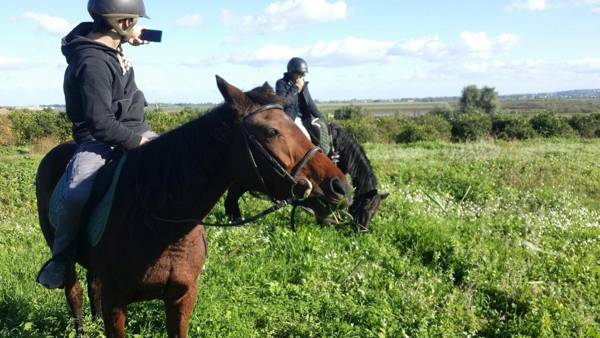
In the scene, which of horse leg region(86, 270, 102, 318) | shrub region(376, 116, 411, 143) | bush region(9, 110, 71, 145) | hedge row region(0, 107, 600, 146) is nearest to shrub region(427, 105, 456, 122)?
hedge row region(0, 107, 600, 146)

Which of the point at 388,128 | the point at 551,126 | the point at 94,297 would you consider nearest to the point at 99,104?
the point at 94,297

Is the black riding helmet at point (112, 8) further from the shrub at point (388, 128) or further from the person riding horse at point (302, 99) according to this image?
the shrub at point (388, 128)

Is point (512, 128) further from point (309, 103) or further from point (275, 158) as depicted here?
point (275, 158)

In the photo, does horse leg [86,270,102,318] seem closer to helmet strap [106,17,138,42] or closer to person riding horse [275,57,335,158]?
helmet strap [106,17,138,42]

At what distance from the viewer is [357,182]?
8.96 m

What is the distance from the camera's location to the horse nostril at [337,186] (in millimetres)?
2785

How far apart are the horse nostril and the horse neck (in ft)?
2.23

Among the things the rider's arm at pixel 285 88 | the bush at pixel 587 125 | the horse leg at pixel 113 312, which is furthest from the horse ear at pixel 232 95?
the bush at pixel 587 125

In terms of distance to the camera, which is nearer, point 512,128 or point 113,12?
point 113,12

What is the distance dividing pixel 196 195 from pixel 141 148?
0.62m

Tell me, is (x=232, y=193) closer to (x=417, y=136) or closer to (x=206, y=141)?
(x=206, y=141)

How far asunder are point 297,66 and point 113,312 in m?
7.13

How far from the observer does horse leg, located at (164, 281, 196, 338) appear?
3.56 metres

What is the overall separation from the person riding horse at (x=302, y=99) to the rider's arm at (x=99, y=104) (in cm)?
573
